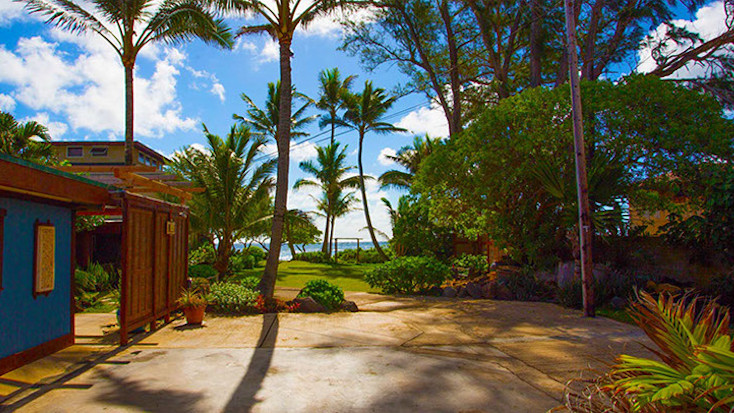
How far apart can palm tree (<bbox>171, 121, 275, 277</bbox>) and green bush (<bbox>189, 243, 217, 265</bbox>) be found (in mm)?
2632

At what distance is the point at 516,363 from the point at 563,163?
24.6ft

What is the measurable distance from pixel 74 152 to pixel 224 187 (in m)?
22.6

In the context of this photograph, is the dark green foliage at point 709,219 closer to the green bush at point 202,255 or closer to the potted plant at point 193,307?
the potted plant at point 193,307

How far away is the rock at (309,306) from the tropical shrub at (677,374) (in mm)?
→ 7209

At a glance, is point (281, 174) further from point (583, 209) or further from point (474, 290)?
point (583, 209)

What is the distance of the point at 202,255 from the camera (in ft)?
62.9

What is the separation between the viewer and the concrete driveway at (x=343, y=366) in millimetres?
3986

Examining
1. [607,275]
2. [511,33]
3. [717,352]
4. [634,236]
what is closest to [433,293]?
[607,275]

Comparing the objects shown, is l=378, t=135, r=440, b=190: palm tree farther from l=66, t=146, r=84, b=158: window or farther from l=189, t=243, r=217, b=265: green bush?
l=66, t=146, r=84, b=158: window

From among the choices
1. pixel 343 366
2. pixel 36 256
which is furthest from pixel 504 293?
pixel 36 256

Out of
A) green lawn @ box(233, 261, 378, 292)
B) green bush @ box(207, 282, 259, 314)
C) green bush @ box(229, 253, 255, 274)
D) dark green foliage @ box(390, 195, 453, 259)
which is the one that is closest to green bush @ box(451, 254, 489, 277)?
dark green foliage @ box(390, 195, 453, 259)

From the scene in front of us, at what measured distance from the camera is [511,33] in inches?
648

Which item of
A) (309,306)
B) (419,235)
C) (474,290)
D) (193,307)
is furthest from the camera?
(419,235)

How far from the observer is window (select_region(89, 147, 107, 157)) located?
31.3 meters
